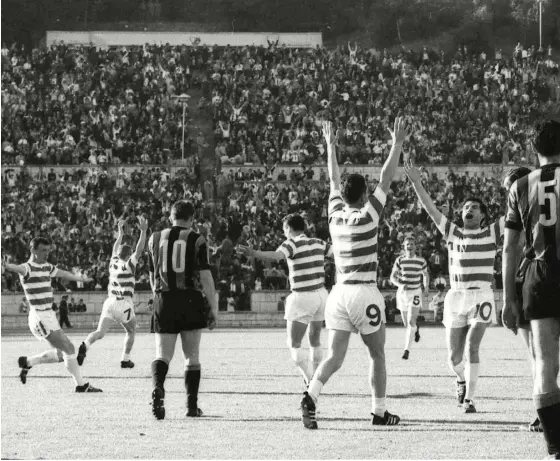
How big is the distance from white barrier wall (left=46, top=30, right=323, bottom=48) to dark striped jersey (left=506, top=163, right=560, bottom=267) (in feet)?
166

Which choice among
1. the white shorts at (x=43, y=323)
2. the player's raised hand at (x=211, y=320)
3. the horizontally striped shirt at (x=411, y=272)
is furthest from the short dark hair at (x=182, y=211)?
the horizontally striped shirt at (x=411, y=272)

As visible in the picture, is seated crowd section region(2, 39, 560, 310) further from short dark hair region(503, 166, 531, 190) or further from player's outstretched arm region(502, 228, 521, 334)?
player's outstretched arm region(502, 228, 521, 334)

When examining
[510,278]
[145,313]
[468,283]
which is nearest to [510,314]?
[510,278]

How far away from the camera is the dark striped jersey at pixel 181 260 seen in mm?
11492

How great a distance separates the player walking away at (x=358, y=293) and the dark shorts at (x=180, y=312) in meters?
1.56

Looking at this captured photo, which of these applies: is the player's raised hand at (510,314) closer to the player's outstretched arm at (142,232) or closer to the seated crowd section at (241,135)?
the player's outstretched arm at (142,232)

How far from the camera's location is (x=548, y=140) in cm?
761

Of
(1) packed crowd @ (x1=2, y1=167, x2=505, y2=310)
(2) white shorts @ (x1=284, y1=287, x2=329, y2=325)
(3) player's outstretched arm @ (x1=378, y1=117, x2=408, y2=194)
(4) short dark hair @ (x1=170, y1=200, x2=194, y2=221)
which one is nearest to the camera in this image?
(3) player's outstretched arm @ (x1=378, y1=117, x2=408, y2=194)

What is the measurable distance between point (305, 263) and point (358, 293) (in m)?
3.39

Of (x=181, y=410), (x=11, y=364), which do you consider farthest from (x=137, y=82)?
(x=181, y=410)

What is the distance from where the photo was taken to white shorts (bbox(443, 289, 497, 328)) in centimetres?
1197

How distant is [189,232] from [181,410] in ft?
6.45

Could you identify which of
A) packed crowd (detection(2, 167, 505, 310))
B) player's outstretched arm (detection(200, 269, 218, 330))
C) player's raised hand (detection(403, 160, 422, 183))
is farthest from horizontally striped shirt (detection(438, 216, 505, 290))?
packed crowd (detection(2, 167, 505, 310))

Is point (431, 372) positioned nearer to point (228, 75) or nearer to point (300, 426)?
point (300, 426)
